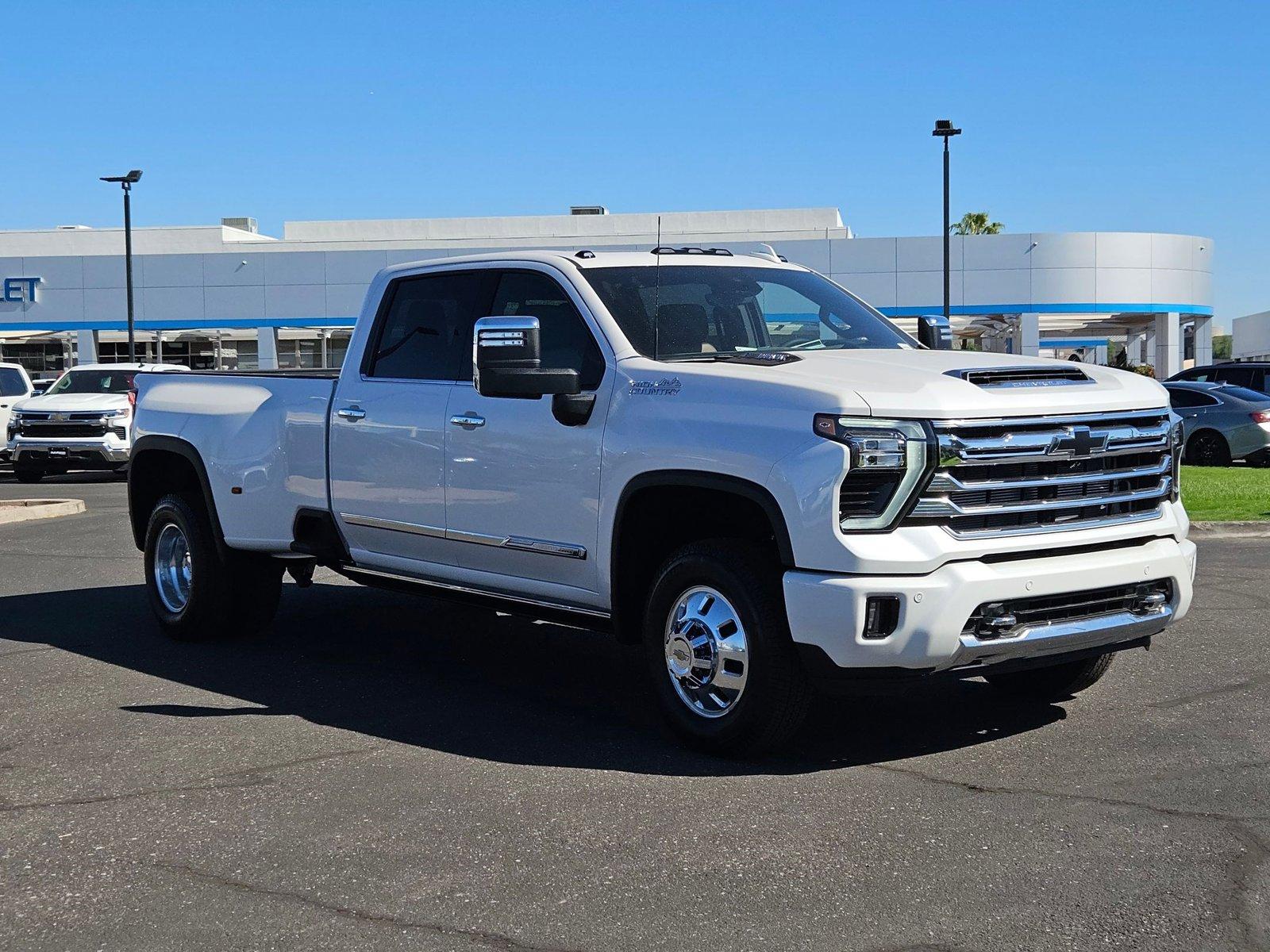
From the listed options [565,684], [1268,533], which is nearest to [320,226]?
[1268,533]

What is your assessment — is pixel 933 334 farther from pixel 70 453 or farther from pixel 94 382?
pixel 94 382

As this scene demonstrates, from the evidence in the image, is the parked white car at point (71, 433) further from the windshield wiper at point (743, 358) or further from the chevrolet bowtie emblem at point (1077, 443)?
the chevrolet bowtie emblem at point (1077, 443)

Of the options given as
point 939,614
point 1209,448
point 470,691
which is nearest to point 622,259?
point 470,691

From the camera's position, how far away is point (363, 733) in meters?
6.54

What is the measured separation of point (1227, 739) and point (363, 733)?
11.8 ft

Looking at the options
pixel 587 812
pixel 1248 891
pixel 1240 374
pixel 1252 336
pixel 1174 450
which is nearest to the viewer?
pixel 1248 891

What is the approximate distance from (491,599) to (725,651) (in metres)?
1.64

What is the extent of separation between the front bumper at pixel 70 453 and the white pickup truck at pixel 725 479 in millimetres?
15554

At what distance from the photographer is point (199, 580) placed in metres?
8.71

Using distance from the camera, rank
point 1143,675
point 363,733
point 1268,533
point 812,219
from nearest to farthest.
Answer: point 363,733, point 1143,675, point 1268,533, point 812,219

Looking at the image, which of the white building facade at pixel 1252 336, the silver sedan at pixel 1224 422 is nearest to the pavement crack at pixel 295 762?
the silver sedan at pixel 1224 422

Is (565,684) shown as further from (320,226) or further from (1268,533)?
(320,226)

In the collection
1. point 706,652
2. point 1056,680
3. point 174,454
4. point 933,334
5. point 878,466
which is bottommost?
point 1056,680

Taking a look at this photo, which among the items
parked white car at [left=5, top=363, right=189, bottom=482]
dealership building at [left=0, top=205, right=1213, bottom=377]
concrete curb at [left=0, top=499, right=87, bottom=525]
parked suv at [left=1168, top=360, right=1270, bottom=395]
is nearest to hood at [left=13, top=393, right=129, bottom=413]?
parked white car at [left=5, top=363, right=189, bottom=482]
